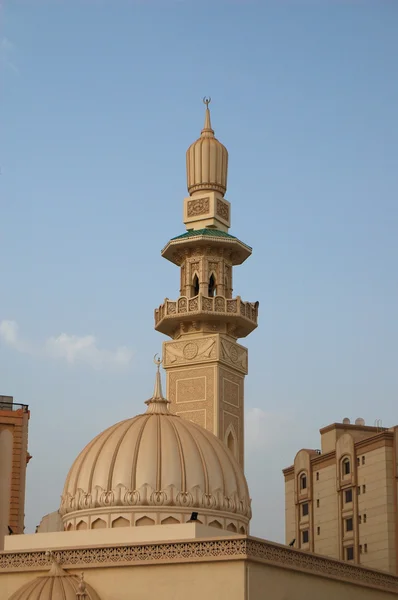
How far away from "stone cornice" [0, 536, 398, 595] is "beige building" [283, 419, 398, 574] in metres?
17.3

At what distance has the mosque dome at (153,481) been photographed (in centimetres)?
2697

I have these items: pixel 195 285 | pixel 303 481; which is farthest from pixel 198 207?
pixel 303 481

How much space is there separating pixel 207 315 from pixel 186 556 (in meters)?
15.8

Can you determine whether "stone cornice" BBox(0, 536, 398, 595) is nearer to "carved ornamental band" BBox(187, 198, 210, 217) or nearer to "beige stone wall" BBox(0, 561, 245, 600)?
"beige stone wall" BBox(0, 561, 245, 600)

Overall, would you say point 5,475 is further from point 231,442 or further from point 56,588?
point 56,588

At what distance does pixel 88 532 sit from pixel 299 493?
26027 millimetres

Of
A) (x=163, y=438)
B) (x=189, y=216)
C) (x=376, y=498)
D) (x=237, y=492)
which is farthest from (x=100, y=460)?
(x=376, y=498)

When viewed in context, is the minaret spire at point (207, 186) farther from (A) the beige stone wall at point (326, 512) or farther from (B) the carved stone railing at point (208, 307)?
(A) the beige stone wall at point (326, 512)

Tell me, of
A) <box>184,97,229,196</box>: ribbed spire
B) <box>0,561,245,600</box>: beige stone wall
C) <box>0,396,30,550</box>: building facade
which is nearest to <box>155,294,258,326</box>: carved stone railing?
<box>184,97,229,196</box>: ribbed spire

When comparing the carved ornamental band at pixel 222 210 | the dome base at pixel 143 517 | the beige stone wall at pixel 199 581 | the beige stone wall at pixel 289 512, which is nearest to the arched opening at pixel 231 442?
the carved ornamental band at pixel 222 210

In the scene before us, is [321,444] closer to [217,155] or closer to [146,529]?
[217,155]

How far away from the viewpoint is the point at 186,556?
24.6 metres

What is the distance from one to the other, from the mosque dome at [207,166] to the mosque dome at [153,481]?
1498 centimetres

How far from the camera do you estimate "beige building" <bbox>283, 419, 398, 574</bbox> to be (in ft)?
146
